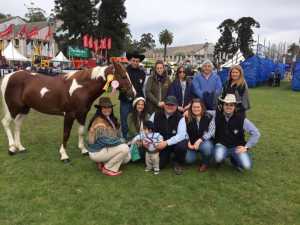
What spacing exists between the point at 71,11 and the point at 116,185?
154 feet

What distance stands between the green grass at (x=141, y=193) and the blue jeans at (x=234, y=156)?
7.1 inches

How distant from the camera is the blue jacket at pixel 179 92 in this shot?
5.73 metres

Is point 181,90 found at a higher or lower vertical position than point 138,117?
higher

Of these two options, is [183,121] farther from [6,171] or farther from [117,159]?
[6,171]

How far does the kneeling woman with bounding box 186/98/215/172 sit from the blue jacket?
0.51m

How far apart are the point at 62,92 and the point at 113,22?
44.5m

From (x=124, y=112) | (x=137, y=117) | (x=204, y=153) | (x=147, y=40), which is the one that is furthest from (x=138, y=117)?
(x=147, y=40)

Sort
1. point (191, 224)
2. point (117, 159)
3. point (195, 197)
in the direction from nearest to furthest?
point (191, 224)
point (195, 197)
point (117, 159)

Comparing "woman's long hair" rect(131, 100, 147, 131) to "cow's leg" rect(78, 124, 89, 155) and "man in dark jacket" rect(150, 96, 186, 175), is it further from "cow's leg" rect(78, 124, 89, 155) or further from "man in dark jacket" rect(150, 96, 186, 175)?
"cow's leg" rect(78, 124, 89, 155)

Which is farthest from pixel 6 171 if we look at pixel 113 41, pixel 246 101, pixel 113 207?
pixel 113 41

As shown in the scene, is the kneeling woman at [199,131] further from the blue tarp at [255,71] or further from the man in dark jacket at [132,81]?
the blue tarp at [255,71]

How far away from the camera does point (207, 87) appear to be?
568cm

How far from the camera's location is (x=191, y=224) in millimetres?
3562

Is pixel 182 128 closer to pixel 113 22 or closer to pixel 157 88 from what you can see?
pixel 157 88
